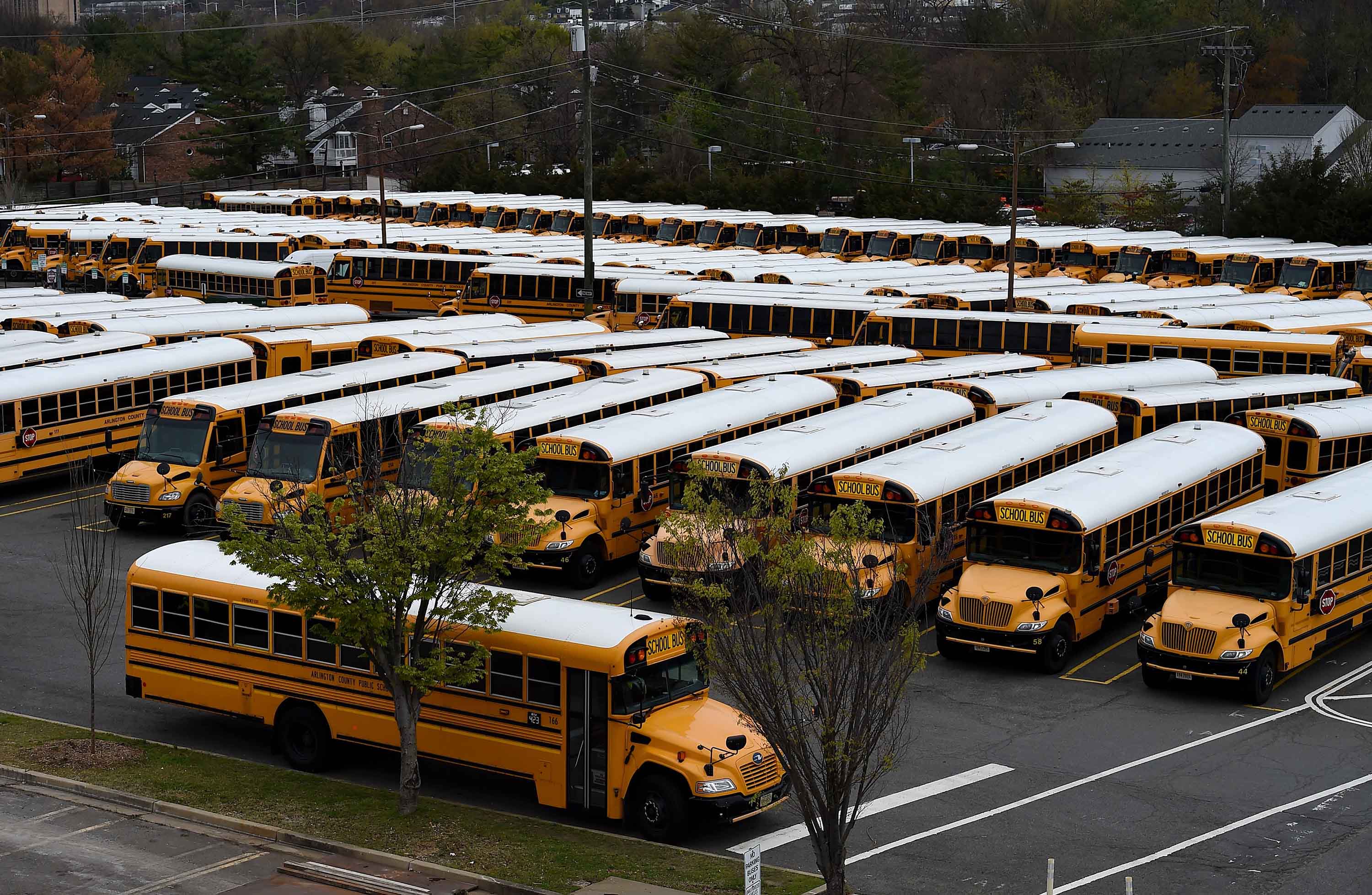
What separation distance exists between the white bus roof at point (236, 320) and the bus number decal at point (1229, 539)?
27147 mm

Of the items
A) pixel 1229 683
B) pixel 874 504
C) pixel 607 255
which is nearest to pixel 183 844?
pixel 874 504

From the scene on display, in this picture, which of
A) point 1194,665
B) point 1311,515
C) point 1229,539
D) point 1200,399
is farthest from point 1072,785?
point 1200,399

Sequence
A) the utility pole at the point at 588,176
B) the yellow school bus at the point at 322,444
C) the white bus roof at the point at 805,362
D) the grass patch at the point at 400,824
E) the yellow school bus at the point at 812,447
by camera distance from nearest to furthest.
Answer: the grass patch at the point at 400,824 < the yellow school bus at the point at 812,447 < the yellow school bus at the point at 322,444 < the white bus roof at the point at 805,362 < the utility pole at the point at 588,176

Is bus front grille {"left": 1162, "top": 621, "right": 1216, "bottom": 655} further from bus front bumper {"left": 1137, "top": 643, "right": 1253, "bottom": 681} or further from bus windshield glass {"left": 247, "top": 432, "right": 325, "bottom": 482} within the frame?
bus windshield glass {"left": 247, "top": 432, "right": 325, "bottom": 482}

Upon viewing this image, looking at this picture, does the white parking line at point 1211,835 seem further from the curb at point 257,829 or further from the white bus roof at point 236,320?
the white bus roof at point 236,320

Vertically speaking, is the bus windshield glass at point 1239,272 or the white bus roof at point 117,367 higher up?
the bus windshield glass at point 1239,272

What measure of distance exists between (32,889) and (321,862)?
2.64m

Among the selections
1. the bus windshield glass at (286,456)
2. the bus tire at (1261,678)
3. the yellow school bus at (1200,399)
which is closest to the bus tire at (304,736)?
the bus windshield glass at (286,456)

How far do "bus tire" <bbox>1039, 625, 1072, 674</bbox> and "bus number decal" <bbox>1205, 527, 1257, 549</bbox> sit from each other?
225 centimetres

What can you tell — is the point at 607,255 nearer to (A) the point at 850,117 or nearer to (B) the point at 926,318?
(B) the point at 926,318

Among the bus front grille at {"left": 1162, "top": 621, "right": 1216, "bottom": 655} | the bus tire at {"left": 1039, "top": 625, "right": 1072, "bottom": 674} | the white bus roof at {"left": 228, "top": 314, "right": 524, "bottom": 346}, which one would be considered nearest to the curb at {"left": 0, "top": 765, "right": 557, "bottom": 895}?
the bus tire at {"left": 1039, "top": 625, "right": 1072, "bottom": 674}

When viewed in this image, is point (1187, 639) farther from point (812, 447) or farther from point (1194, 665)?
point (812, 447)

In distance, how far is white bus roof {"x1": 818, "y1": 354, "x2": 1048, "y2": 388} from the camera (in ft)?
112

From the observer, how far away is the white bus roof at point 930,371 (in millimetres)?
34281
